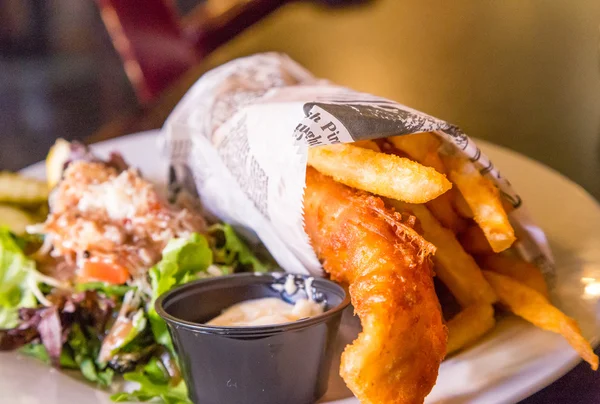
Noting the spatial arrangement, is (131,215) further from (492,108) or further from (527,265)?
(492,108)

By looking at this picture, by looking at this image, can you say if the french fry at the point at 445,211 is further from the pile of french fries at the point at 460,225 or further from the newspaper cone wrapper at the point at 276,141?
the newspaper cone wrapper at the point at 276,141

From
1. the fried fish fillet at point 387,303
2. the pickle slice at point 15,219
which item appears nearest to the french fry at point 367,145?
the fried fish fillet at point 387,303

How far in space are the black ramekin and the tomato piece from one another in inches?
11.3

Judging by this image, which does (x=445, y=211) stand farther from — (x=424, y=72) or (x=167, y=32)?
(x=167, y=32)

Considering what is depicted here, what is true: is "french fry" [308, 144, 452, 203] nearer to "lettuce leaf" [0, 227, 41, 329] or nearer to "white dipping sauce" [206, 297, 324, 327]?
"white dipping sauce" [206, 297, 324, 327]

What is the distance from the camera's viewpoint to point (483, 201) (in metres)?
1.37

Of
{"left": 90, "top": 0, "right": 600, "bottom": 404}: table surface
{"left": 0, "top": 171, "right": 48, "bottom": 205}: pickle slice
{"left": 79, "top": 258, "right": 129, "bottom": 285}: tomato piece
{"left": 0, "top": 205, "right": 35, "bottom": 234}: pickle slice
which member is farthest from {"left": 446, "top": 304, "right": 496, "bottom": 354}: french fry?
{"left": 0, "top": 171, "right": 48, "bottom": 205}: pickle slice

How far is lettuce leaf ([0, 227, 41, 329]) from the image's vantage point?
1.77m

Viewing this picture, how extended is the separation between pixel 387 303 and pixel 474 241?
1.61 feet

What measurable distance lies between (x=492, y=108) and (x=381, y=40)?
1.01 metres

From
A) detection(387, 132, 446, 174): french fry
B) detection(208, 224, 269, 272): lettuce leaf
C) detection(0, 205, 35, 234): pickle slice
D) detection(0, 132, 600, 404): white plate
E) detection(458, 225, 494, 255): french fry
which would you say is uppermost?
detection(387, 132, 446, 174): french fry

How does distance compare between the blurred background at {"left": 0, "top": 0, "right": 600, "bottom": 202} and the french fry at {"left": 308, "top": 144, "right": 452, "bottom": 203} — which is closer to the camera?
the french fry at {"left": 308, "top": 144, "right": 452, "bottom": 203}

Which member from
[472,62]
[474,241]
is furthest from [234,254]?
[472,62]

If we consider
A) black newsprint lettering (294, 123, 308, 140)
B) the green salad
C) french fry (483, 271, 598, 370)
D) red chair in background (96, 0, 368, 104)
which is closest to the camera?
french fry (483, 271, 598, 370)
